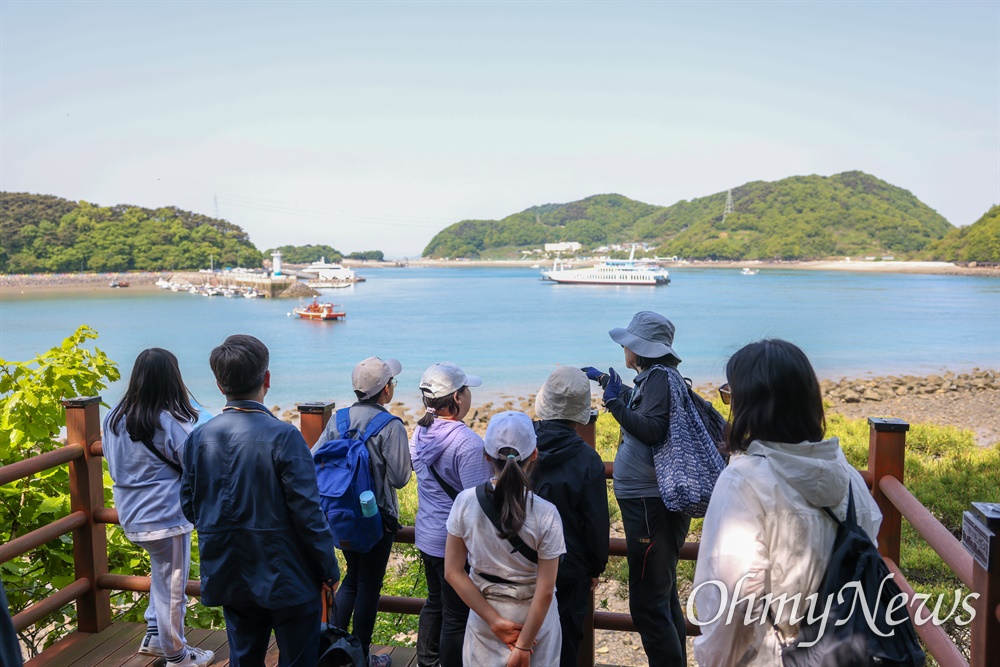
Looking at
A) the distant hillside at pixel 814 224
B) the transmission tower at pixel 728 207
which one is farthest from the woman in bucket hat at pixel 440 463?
the transmission tower at pixel 728 207

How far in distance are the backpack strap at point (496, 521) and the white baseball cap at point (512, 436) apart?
0.12m

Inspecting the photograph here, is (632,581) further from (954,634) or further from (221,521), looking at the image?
(954,634)

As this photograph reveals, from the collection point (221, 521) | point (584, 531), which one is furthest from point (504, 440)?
point (221, 521)

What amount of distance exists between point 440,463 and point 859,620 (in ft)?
5.27

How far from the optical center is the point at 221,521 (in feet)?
8.31

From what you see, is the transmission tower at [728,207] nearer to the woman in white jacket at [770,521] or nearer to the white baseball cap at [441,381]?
the white baseball cap at [441,381]

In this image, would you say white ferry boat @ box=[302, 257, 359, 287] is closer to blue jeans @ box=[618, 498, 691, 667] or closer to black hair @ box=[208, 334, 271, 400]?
black hair @ box=[208, 334, 271, 400]

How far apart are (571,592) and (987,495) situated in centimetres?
622

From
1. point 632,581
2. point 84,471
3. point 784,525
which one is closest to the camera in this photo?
point 784,525

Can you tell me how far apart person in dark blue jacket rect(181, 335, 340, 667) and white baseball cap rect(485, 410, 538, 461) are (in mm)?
674

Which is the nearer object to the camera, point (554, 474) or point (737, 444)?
point (737, 444)

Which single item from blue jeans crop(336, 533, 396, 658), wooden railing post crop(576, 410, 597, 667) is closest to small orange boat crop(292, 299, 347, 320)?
blue jeans crop(336, 533, 396, 658)

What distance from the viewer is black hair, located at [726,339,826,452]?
1.78m

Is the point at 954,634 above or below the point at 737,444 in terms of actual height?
below
